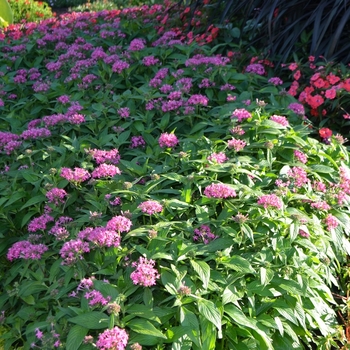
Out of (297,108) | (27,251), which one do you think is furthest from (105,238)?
(297,108)

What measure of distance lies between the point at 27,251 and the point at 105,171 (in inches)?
22.6

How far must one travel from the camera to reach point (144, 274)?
7.30 feet

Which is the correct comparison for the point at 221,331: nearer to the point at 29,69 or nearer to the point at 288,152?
the point at 288,152

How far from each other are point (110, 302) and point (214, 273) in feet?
1.49

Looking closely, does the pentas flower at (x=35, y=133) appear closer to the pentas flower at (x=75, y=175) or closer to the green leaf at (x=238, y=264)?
the pentas flower at (x=75, y=175)

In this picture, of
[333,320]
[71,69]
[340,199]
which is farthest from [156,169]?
[71,69]

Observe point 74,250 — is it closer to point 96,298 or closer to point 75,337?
point 96,298

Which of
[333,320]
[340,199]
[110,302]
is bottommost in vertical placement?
[333,320]

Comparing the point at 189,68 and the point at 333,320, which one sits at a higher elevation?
the point at 189,68

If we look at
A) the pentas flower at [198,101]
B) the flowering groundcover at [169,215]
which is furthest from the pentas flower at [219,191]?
the pentas flower at [198,101]

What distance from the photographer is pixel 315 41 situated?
3.96m

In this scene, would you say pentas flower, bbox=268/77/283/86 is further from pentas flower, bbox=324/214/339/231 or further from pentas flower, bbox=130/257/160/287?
pentas flower, bbox=130/257/160/287

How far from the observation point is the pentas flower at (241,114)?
3203mm

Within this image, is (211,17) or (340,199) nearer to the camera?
(340,199)
